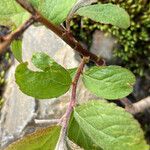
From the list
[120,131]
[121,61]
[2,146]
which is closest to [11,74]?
[2,146]

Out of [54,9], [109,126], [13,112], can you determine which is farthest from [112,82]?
[13,112]

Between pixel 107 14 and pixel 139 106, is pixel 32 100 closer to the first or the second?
pixel 139 106

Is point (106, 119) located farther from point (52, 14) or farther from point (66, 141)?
point (52, 14)

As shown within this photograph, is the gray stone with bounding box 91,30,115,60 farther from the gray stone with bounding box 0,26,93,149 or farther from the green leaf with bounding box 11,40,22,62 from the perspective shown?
the green leaf with bounding box 11,40,22,62

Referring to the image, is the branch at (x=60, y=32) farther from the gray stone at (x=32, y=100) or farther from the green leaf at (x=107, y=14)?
the gray stone at (x=32, y=100)

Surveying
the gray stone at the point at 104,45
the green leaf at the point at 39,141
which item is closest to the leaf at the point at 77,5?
the green leaf at the point at 39,141

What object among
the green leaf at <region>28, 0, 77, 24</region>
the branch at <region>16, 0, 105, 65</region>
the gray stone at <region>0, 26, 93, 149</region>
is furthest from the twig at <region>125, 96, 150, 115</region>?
the green leaf at <region>28, 0, 77, 24</region>
